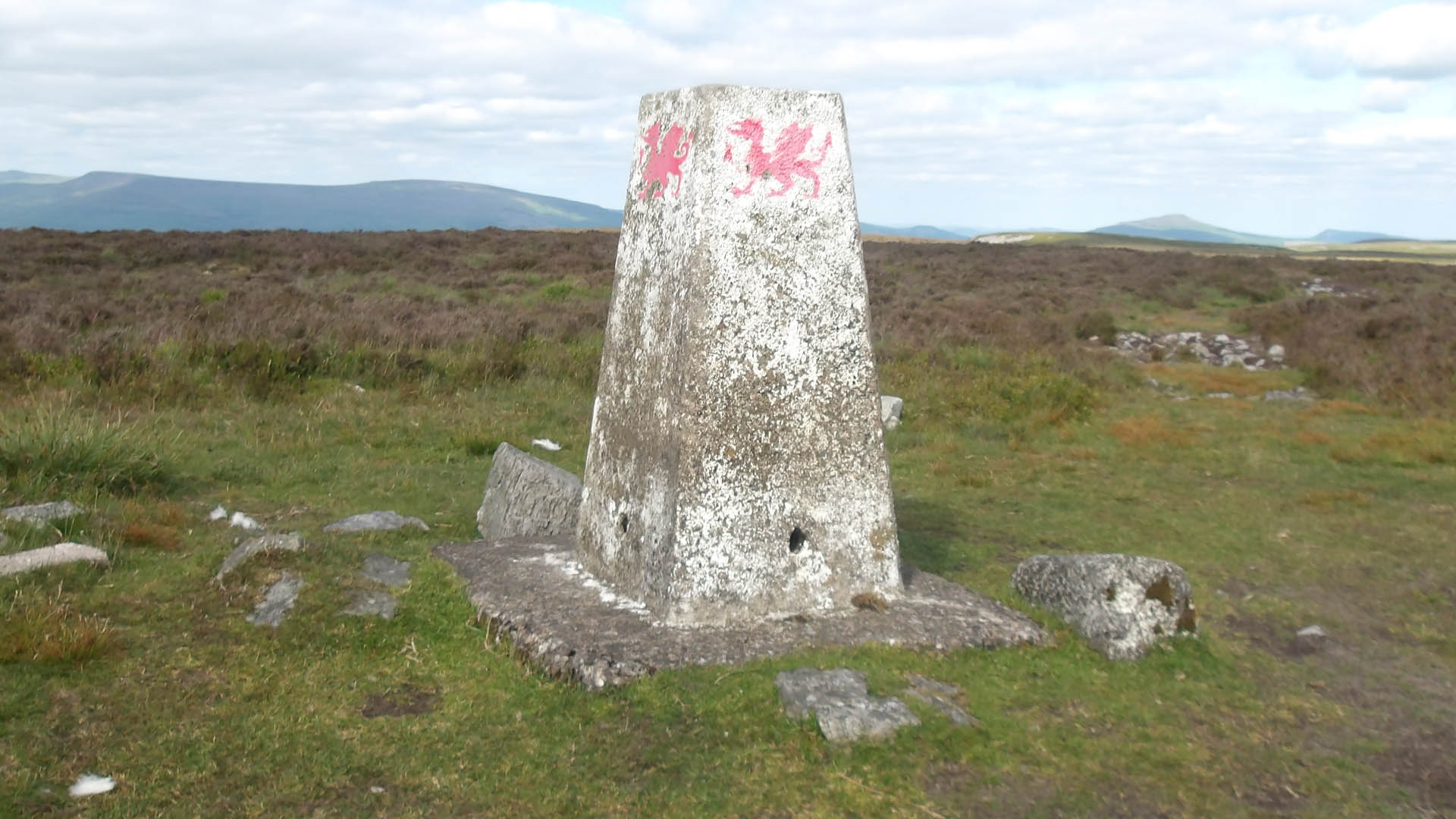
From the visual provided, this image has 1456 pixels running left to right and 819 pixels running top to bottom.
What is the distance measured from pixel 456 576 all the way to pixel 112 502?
8.38 feet

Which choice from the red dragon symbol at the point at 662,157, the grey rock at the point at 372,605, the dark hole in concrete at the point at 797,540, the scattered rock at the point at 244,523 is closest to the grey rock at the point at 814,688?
the dark hole in concrete at the point at 797,540

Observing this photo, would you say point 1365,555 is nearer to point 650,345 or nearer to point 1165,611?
point 1165,611

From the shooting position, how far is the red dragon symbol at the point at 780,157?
14.7ft

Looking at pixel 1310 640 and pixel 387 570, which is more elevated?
pixel 387 570

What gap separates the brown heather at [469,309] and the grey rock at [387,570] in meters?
5.42

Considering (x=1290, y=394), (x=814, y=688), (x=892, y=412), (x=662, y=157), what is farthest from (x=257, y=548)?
(x=1290, y=394)

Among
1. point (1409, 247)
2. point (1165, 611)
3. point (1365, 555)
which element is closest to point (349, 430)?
point (1165, 611)

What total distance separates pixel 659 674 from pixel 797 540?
0.95 m

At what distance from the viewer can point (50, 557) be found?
4.94m

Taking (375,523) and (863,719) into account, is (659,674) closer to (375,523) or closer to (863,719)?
(863,719)

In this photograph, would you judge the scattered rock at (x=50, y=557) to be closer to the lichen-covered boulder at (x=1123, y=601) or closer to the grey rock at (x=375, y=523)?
the grey rock at (x=375, y=523)

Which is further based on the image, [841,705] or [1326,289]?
[1326,289]

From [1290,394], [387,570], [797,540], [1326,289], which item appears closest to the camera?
[797,540]

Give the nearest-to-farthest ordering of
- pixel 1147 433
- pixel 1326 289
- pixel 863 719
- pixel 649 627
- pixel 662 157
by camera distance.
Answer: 1. pixel 863 719
2. pixel 649 627
3. pixel 662 157
4. pixel 1147 433
5. pixel 1326 289
